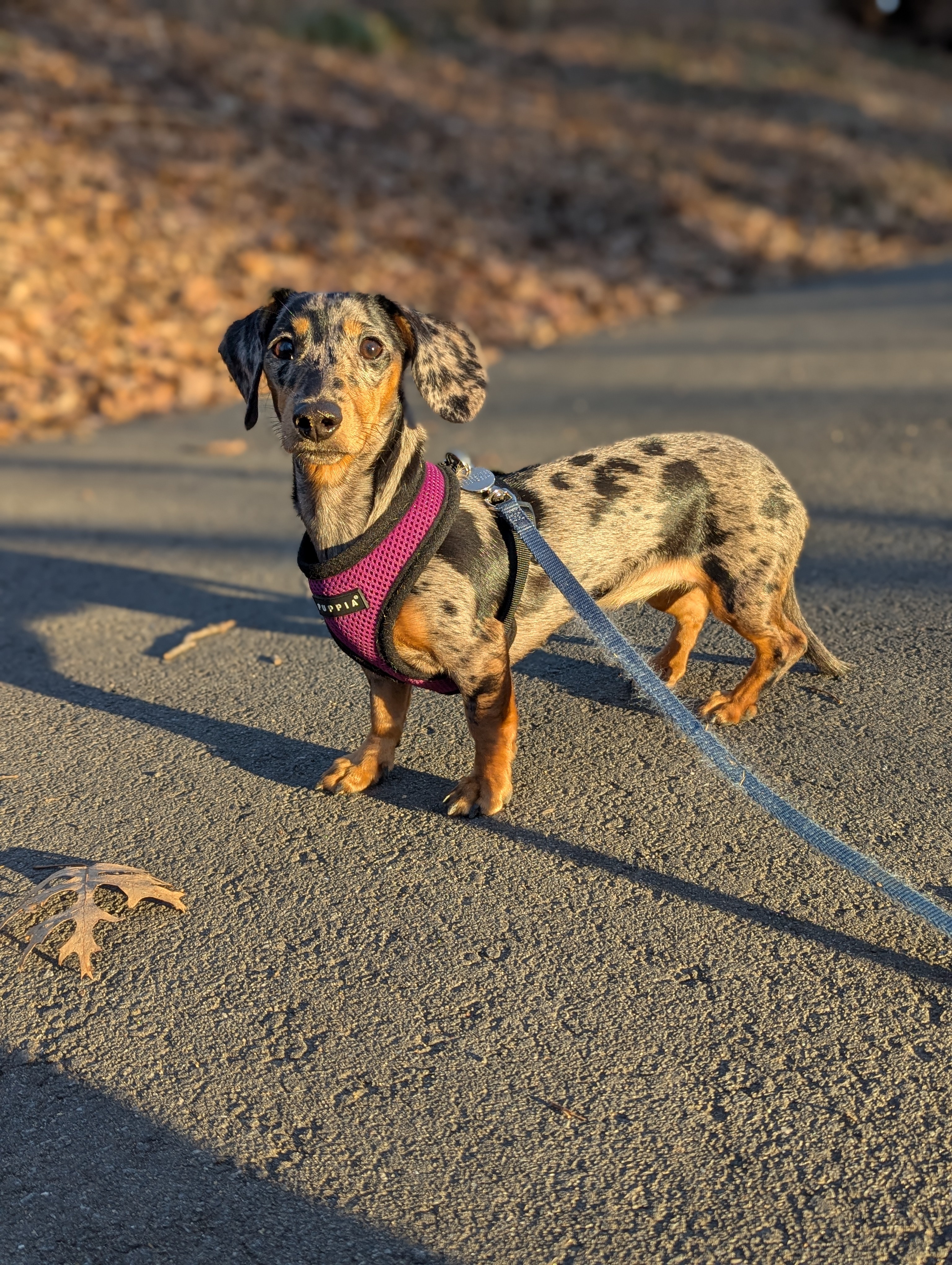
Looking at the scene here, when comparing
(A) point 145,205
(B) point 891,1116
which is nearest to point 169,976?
(B) point 891,1116

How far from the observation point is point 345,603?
10.7ft

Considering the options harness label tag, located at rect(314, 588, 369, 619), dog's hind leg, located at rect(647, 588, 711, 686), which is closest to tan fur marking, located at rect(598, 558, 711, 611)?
dog's hind leg, located at rect(647, 588, 711, 686)

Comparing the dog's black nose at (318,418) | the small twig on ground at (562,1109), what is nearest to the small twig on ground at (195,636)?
the dog's black nose at (318,418)

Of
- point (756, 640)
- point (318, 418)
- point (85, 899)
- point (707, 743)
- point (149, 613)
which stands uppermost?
point (318, 418)

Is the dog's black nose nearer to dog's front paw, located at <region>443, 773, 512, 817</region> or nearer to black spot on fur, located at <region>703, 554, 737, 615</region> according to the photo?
dog's front paw, located at <region>443, 773, 512, 817</region>

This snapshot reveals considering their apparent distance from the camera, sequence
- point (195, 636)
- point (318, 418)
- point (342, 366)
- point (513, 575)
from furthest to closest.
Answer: point (195, 636) → point (513, 575) → point (342, 366) → point (318, 418)

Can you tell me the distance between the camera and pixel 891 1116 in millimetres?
2389

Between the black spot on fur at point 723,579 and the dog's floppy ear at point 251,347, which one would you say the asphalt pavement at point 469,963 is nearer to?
the black spot on fur at point 723,579

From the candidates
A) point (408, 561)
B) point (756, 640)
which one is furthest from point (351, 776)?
point (756, 640)

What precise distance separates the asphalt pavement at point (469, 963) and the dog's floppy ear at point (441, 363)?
3.65 ft

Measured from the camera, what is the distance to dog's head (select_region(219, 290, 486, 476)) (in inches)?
124

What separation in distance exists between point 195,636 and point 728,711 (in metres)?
2.11

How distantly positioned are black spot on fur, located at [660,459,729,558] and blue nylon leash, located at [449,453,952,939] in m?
0.54

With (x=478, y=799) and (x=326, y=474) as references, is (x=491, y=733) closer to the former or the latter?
(x=478, y=799)
